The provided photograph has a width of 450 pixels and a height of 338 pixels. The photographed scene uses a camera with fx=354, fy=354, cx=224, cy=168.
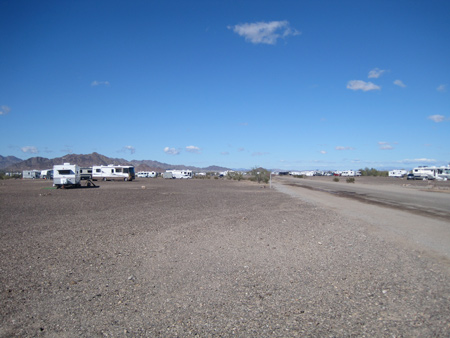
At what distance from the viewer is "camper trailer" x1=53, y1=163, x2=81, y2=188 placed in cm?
3269

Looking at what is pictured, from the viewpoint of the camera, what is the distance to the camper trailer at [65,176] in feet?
107

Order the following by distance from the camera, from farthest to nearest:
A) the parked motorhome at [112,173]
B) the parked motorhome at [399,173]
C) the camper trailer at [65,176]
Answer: the parked motorhome at [399,173] → the parked motorhome at [112,173] → the camper trailer at [65,176]

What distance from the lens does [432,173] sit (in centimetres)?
7075

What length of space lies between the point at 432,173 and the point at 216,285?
254 ft

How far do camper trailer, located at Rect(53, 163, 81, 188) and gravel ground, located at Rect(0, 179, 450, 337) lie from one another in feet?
79.9

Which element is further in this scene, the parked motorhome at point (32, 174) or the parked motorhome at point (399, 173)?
the parked motorhome at point (399, 173)

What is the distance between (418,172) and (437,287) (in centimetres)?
7526

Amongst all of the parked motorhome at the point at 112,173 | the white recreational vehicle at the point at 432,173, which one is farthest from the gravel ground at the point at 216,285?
the white recreational vehicle at the point at 432,173

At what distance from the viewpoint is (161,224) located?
11656 millimetres

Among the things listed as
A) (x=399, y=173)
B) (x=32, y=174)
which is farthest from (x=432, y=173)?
(x=32, y=174)

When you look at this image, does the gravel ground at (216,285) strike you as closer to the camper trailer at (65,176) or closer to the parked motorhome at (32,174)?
the camper trailer at (65,176)

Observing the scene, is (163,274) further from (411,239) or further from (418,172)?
(418,172)

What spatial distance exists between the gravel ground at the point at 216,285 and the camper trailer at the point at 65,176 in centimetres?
2435

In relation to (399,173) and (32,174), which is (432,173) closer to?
(399,173)
